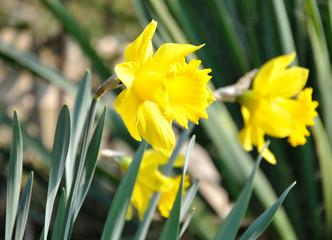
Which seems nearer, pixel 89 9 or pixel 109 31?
pixel 89 9

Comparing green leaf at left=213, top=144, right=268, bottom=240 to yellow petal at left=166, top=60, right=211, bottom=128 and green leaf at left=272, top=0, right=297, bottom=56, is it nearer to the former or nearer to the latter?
yellow petal at left=166, top=60, right=211, bottom=128

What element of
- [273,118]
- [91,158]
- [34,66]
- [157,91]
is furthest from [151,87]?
[34,66]

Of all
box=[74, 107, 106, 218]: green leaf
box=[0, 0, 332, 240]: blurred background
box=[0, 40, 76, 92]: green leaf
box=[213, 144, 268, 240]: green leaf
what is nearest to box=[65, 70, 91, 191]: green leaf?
box=[74, 107, 106, 218]: green leaf

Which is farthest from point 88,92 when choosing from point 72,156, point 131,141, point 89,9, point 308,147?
point 89,9

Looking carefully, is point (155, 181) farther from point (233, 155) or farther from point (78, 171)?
point (233, 155)

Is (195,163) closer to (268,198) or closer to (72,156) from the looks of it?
(268,198)

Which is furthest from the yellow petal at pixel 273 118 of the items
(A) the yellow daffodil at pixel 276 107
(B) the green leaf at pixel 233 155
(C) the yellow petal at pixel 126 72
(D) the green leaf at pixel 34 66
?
(D) the green leaf at pixel 34 66
